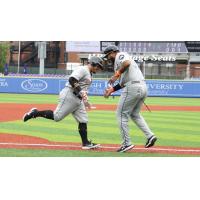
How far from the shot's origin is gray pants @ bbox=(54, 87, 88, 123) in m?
8.65

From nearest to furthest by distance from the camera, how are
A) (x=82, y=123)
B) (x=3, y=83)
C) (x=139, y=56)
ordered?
1. (x=82, y=123)
2. (x=3, y=83)
3. (x=139, y=56)

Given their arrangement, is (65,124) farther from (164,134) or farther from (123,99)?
(123,99)

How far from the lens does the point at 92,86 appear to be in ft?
106

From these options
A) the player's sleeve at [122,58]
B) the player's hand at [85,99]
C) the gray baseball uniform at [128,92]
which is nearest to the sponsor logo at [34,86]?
the player's hand at [85,99]

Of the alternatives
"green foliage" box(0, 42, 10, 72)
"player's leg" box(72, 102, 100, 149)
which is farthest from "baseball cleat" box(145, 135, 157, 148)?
"green foliage" box(0, 42, 10, 72)

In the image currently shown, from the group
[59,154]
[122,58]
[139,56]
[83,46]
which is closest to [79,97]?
[122,58]

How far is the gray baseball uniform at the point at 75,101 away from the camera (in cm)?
864

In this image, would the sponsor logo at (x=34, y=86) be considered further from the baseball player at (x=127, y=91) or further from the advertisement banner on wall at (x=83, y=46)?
the baseball player at (x=127, y=91)

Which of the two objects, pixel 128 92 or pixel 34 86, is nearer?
pixel 128 92

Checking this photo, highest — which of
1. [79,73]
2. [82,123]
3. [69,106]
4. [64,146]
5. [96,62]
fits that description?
[96,62]

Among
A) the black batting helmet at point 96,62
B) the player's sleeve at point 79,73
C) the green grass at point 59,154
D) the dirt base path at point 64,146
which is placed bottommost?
the dirt base path at point 64,146

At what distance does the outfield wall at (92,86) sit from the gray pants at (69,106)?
22.3 metres

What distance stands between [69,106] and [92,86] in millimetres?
23562

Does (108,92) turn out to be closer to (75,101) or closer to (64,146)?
(75,101)
